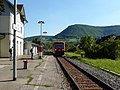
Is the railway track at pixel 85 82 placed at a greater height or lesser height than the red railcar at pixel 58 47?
lesser

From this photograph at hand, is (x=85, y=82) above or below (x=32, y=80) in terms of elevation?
below

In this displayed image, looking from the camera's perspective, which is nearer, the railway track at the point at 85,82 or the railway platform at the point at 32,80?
the railway platform at the point at 32,80

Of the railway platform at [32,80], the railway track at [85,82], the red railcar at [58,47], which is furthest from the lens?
the red railcar at [58,47]

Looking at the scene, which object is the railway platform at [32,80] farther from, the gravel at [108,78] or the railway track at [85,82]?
the gravel at [108,78]

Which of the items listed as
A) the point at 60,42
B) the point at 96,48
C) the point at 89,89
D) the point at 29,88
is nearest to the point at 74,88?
the point at 89,89

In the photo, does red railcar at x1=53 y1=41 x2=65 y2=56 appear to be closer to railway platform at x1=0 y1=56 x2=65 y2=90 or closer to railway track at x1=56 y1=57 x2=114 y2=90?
railway platform at x1=0 y1=56 x2=65 y2=90

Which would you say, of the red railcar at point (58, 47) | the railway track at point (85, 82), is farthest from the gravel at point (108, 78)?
the red railcar at point (58, 47)

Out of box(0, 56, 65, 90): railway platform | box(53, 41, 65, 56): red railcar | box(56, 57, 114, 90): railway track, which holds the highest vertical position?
box(53, 41, 65, 56): red railcar

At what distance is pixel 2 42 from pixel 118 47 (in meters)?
17.5

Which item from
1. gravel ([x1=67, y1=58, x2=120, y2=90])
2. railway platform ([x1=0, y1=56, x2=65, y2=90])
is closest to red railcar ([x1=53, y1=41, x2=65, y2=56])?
gravel ([x1=67, y1=58, x2=120, y2=90])

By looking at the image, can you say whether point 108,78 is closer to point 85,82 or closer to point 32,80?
point 85,82

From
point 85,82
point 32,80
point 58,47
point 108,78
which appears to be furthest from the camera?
point 58,47

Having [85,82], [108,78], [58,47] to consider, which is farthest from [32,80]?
[58,47]

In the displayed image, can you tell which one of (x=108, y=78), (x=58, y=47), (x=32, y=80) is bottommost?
(x=108, y=78)
